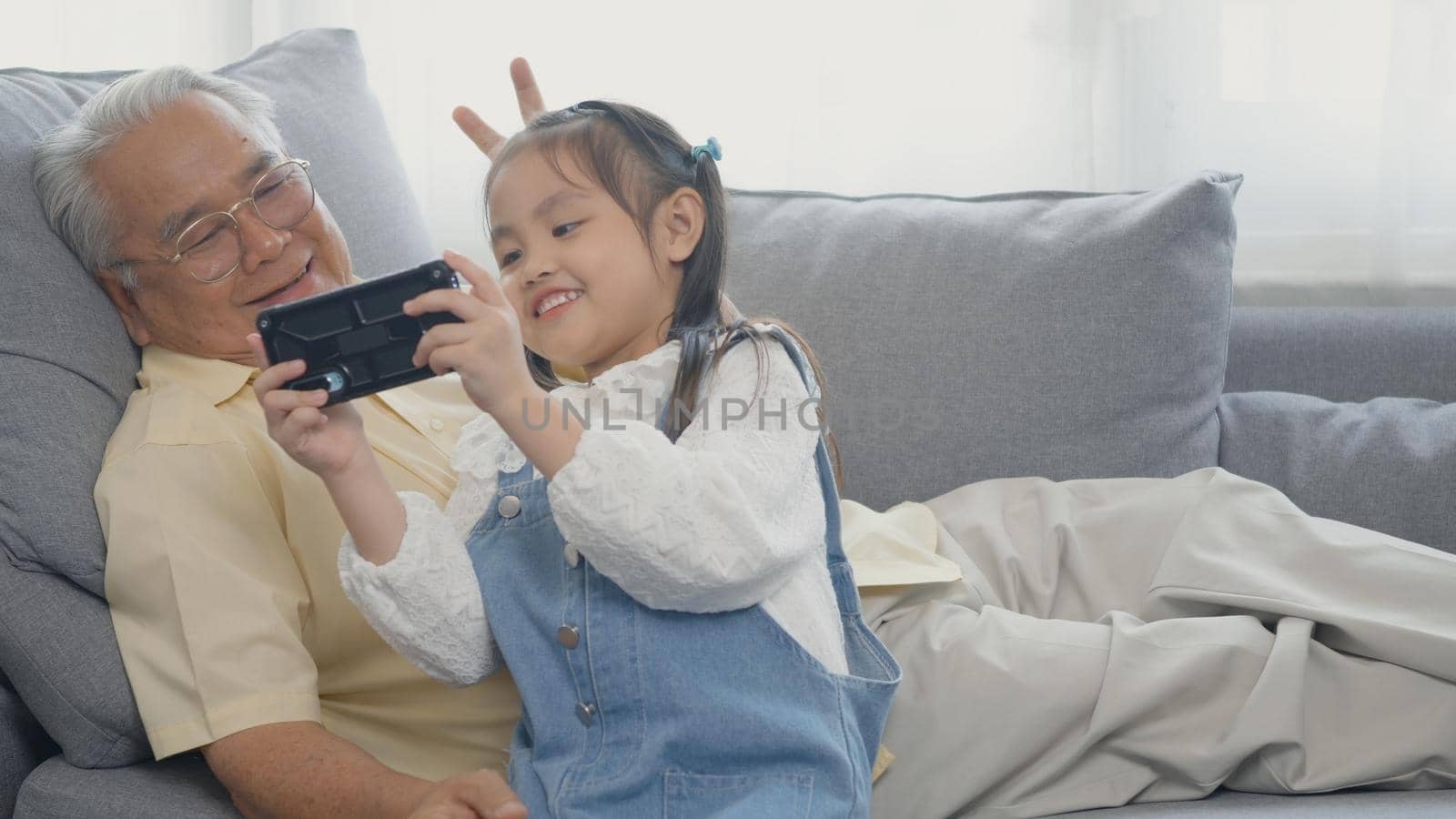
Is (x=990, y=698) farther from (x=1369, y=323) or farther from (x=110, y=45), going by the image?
(x=110, y=45)

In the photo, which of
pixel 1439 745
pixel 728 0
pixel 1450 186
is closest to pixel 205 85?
pixel 728 0

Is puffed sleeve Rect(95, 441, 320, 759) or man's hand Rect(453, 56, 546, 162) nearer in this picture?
puffed sleeve Rect(95, 441, 320, 759)

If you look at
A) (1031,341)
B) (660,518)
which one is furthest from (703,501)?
(1031,341)

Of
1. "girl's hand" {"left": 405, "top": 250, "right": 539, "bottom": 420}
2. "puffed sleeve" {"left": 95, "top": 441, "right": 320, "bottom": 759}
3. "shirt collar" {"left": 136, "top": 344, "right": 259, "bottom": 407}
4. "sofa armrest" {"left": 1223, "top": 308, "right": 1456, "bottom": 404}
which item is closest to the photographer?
"girl's hand" {"left": 405, "top": 250, "right": 539, "bottom": 420}

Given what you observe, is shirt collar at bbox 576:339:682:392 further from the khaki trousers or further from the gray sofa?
the gray sofa

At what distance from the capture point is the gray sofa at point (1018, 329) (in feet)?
5.25

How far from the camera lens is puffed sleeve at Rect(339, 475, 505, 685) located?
107 centimetres

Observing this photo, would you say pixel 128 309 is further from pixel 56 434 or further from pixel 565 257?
pixel 565 257

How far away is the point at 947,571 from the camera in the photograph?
1.40m

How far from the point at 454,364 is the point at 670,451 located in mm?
176

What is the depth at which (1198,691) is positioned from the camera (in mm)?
1251

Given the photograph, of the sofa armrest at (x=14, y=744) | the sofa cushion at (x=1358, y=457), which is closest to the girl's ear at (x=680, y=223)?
the sofa armrest at (x=14, y=744)

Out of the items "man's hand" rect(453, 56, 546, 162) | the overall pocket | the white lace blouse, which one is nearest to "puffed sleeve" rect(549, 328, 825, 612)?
the white lace blouse

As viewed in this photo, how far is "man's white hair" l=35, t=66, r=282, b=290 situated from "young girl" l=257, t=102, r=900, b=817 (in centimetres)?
44
